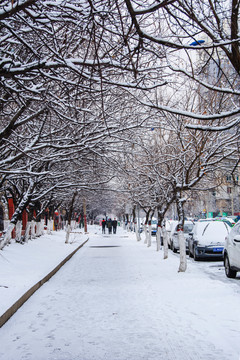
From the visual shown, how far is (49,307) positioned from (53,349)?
307 centimetres

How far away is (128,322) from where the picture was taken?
7301 millimetres

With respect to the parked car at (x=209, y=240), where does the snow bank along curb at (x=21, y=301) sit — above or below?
below

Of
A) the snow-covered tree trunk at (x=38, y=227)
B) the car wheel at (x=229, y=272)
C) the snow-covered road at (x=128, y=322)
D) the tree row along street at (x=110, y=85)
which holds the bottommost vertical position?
the snow-covered road at (x=128, y=322)

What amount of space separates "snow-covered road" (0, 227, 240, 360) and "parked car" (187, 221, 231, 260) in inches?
261

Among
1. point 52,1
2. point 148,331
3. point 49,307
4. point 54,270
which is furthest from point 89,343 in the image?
A: point 54,270

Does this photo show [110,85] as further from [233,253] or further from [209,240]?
[209,240]

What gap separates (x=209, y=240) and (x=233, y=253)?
6717 mm

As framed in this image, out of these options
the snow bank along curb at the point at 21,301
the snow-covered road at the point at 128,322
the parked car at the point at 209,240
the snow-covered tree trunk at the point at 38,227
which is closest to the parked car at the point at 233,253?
the snow-covered road at the point at 128,322

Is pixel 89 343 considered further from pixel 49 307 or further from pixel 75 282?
pixel 75 282

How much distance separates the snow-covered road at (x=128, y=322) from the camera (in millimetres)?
5613

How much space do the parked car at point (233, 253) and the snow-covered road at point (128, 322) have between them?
51 centimetres

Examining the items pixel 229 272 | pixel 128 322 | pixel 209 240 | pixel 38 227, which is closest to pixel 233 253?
pixel 229 272

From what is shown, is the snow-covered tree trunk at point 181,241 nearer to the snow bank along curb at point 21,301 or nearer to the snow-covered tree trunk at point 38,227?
the snow bank along curb at point 21,301

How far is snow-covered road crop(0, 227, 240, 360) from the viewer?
5.61m
